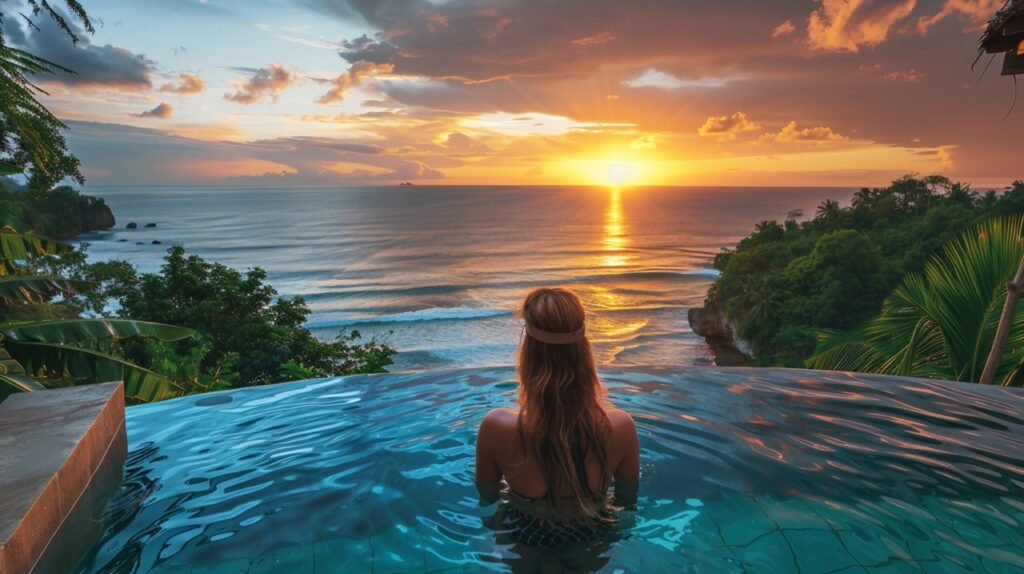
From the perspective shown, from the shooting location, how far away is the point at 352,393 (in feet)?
18.3

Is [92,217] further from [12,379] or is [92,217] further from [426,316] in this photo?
[12,379]

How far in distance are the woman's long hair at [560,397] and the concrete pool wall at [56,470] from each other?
203cm

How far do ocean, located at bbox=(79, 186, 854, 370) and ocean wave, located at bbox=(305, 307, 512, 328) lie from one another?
0.43ft

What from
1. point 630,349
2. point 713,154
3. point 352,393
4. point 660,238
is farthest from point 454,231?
point 352,393

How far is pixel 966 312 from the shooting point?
540cm

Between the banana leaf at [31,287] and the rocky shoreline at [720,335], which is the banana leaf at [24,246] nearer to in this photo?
the banana leaf at [31,287]

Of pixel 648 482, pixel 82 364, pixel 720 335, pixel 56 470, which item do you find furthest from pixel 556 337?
pixel 720 335

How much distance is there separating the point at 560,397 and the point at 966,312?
4.85 meters

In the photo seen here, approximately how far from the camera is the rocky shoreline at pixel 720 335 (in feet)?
115

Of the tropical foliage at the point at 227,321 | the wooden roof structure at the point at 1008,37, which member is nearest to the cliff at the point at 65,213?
the tropical foliage at the point at 227,321

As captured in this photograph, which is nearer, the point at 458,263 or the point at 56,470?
the point at 56,470

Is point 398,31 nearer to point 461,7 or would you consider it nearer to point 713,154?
point 461,7

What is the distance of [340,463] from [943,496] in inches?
153

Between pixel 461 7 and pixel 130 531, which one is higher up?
pixel 461 7
